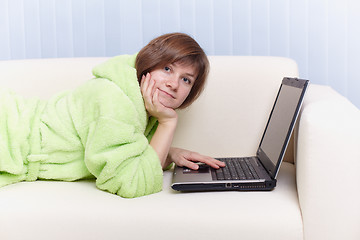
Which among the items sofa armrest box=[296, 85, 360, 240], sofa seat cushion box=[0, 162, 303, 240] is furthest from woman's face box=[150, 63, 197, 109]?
sofa armrest box=[296, 85, 360, 240]

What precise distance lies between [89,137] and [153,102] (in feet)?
0.72

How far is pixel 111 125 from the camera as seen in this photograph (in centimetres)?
133

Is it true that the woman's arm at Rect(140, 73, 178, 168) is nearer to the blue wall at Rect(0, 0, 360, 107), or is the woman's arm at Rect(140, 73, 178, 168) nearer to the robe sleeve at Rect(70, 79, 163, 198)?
the robe sleeve at Rect(70, 79, 163, 198)

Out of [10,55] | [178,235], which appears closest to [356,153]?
[178,235]

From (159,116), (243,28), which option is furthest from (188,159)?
(243,28)

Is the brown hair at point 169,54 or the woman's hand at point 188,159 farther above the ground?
the brown hair at point 169,54

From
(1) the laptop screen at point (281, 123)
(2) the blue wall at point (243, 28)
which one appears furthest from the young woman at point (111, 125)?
(2) the blue wall at point (243, 28)

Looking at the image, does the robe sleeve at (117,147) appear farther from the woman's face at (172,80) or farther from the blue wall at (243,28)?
the blue wall at (243,28)

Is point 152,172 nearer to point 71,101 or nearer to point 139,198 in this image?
point 139,198

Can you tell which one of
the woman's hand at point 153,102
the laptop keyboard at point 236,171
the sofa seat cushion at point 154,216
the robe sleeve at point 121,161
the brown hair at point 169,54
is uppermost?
the brown hair at point 169,54

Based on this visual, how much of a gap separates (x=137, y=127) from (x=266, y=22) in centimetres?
122

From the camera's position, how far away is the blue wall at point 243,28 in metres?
2.36

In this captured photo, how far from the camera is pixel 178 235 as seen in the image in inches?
46.2

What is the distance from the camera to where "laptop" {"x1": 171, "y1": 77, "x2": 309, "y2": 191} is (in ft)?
4.30
